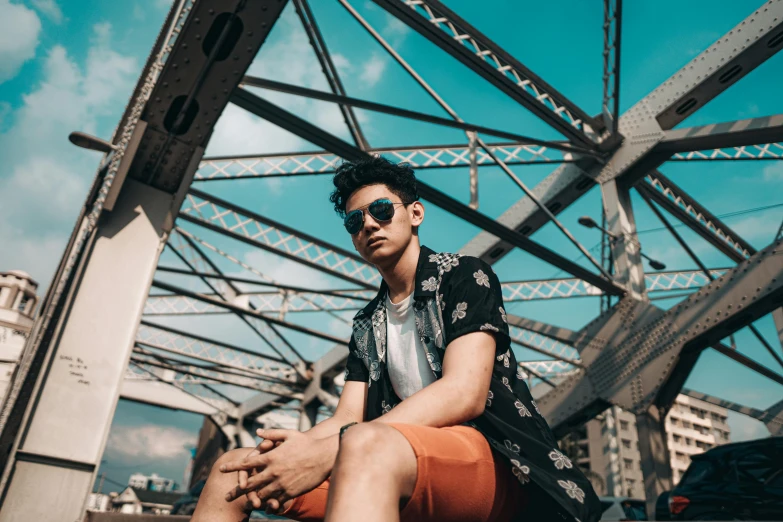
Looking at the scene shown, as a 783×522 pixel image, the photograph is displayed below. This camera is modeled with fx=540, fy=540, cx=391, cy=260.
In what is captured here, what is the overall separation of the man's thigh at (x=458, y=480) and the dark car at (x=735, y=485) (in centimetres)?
649

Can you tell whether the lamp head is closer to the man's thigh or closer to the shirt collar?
the shirt collar

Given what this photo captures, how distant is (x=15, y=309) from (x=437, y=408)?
74.9 m

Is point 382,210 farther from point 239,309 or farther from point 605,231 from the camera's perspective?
point 239,309

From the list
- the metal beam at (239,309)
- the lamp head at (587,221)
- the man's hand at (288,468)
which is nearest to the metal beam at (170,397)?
the metal beam at (239,309)

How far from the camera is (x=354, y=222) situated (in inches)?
91.0

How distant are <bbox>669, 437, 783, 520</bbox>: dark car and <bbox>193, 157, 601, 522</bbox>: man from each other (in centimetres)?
641

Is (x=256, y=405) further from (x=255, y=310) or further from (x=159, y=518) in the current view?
(x=159, y=518)

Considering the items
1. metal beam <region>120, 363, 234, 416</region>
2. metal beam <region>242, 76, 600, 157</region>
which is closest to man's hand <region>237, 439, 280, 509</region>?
metal beam <region>242, 76, 600, 157</region>

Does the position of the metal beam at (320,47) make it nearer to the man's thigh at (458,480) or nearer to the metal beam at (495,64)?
the metal beam at (495,64)

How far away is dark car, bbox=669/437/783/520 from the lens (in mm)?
6496

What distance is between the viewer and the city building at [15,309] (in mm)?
50375

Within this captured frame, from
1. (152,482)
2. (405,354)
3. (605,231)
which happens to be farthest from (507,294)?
(152,482)

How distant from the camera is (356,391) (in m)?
2.31

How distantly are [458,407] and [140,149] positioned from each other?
6319 mm
